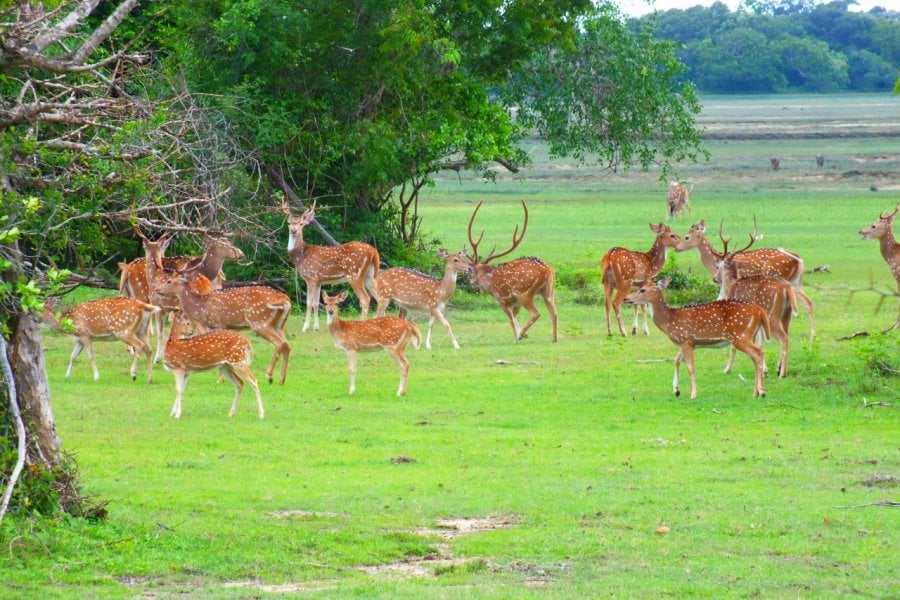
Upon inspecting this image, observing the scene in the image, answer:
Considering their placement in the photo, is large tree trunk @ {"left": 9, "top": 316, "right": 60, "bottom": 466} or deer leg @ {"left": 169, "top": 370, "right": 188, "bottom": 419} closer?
large tree trunk @ {"left": 9, "top": 316, "right": 60, "bottom": 466}

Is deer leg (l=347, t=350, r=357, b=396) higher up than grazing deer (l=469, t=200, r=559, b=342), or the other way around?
grazing deer (l=469, t=200, r=559, b=342)

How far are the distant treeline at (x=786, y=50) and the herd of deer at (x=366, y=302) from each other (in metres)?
Result: 81.1

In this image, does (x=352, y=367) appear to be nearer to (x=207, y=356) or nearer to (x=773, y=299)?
(x=207, y=356)

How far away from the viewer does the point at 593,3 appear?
25781mm

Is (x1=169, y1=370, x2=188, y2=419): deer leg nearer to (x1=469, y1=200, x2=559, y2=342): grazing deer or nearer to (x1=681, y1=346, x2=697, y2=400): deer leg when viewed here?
(x1=681, y1=346, x2=697, y2=400): deer leg

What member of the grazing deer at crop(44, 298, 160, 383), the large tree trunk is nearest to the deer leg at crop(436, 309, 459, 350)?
the grazing deer at crop(44, 298, 160, 383)

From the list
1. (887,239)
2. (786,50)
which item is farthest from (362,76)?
(786,50)

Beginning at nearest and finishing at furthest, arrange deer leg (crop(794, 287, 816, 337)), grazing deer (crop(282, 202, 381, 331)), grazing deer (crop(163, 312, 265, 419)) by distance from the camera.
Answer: grazing deer (crop(163, 312, 265, 419))
deer leg (crop(794, 287, 816, 337))
grazing deer (crop(282, 202, 381, 331))

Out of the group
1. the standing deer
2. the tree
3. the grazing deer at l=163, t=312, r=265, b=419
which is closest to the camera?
the grazing deer at l=163, t=312, r=265, b=419

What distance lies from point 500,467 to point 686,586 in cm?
395

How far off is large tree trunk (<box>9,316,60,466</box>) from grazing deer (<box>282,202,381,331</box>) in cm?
1126

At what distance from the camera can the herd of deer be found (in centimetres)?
1521

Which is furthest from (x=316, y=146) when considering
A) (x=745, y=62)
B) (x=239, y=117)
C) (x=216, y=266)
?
(x=745, y=62)

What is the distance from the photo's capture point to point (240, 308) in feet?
55.9
